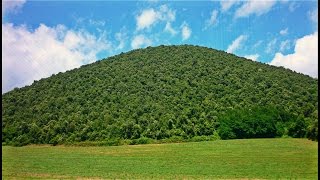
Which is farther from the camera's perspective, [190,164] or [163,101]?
[163,101]

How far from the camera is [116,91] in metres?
97.1

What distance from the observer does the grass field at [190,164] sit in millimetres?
36875

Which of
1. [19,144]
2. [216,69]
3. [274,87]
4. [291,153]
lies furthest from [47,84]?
[291,153]

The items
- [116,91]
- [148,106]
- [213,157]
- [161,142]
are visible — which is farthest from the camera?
[116,91]

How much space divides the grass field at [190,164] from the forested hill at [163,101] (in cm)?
1241

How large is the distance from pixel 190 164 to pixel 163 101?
47332mm

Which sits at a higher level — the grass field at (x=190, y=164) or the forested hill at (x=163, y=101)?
the forested hill at (x=163, y=101)

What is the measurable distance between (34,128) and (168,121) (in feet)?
83.3

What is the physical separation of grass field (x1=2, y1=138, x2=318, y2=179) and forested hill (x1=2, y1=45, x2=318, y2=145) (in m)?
12.4

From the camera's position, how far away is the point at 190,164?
46.6 metres

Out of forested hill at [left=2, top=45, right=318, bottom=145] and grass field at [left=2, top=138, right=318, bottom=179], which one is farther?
forested hill at [left=2, top=45, right=318, bottom=145]

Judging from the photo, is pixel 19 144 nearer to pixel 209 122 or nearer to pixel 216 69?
pixel 209 122

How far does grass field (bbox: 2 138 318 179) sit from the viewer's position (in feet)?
121

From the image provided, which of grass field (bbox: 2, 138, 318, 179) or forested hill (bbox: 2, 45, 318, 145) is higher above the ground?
forested hill (bbox: 2, 45, 318, 145)
